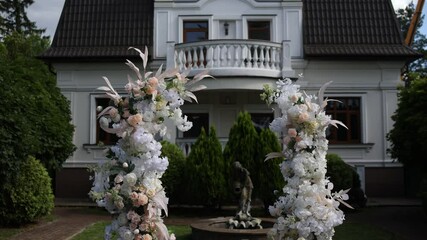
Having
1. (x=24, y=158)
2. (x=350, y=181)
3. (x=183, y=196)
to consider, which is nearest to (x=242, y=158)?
(x=183, y=196)

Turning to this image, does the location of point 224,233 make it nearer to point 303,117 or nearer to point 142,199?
point 303,117

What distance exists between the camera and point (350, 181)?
14.1m

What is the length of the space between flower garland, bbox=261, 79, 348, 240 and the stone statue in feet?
13.2

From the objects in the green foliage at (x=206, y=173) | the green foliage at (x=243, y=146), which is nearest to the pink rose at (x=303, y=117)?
the green foliage at (x=243, y=146)

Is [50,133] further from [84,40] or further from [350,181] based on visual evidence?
[350,181]

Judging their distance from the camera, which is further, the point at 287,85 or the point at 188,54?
the point at 188,54

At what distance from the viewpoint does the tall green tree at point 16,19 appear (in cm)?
3425

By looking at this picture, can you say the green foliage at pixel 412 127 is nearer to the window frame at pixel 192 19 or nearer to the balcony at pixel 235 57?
the balcony at pixel 235 57

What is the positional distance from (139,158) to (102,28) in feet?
47.1

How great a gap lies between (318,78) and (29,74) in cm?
973

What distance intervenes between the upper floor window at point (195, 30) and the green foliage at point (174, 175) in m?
5.33

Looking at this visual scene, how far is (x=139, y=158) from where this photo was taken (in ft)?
15.6

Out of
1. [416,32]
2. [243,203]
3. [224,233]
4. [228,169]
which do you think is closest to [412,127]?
[228,169]

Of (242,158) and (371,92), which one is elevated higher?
(371,92)
